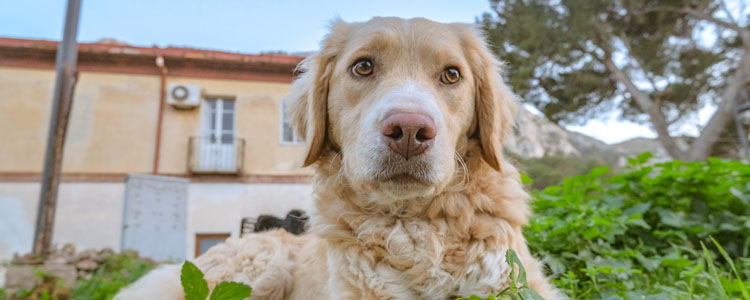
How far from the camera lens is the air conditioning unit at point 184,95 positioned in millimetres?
9680

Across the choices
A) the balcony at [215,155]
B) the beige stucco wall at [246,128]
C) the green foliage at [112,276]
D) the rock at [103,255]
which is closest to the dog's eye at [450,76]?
the green foliage at [112,276]

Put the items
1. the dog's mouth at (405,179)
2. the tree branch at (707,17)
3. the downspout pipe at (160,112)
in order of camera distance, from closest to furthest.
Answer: the dog's mouth at (405,179) < the tree branch at (707,17) < the downspout pipe at (160,112)

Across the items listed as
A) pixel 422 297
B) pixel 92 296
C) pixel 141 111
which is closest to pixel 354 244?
pixel 422 297

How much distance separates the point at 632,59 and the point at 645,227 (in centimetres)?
896

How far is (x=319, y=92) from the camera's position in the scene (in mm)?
1929

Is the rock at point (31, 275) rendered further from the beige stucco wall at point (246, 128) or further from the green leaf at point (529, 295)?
the green leaf at point (529, 295)

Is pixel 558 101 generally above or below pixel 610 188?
above

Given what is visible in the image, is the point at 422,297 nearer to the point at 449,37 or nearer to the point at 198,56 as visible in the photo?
the point at 449,37

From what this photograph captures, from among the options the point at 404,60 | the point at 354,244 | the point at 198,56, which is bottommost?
the point at 354,244

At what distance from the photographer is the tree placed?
366 inches

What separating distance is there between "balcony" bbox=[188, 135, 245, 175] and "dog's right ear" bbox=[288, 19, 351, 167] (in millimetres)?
8350

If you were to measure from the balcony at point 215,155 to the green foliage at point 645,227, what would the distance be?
7.97 m

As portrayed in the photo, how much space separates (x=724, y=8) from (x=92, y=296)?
12840mm

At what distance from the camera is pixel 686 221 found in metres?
2.90
